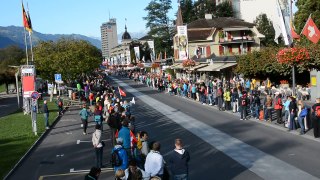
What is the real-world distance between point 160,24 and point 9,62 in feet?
108

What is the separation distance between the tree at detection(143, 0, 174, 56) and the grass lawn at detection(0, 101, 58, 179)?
6833cm

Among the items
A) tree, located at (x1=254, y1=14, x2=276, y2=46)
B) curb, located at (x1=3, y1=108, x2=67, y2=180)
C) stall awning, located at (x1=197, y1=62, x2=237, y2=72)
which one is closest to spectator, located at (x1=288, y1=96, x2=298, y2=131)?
curb, located at (x1=3, y1=108, x2=67, y2=180)

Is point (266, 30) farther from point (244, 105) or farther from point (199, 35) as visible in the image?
point (244, 105)

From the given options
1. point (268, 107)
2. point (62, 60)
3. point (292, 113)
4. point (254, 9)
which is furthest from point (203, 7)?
point (292, 113)

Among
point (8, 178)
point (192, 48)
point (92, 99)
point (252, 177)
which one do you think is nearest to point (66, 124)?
point (92, 99)

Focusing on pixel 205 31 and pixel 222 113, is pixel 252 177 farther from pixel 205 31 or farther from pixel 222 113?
→ pixel 205 31

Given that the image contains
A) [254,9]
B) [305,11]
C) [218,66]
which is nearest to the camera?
[305,11]

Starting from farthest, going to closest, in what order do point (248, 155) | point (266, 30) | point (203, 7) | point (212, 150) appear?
point (203, 7)
point (266, 30)
point (212, 150)
point (248, 155)

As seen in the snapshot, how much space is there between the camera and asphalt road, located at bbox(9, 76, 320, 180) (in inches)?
552

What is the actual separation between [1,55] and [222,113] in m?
101

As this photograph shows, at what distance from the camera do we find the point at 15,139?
73.4ft

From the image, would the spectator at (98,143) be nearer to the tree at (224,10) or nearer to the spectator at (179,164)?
the spectator at (179,164)

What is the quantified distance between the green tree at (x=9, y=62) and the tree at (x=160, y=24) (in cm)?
2890

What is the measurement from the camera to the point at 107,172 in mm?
14828
